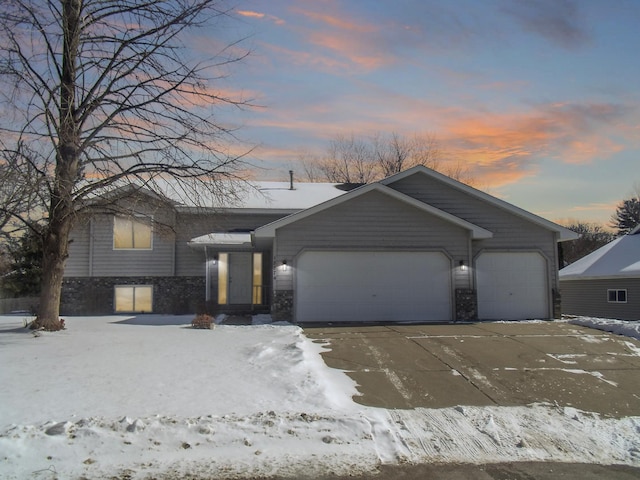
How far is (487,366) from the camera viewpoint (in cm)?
907

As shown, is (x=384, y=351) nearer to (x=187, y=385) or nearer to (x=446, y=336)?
(x=446, y=336)

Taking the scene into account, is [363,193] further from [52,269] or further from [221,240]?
[52,269]

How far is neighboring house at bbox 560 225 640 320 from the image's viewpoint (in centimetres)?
2259

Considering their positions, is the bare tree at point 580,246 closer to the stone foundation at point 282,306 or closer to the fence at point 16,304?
the stone foundation at point 282,306

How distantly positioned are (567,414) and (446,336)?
5612mm

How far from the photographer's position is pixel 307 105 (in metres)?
14.8

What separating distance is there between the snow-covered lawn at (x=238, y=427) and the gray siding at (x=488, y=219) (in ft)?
33.7

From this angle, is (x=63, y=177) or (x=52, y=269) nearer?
(x=63, y=177)

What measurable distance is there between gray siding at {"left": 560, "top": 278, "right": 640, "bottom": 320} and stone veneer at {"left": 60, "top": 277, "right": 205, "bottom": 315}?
18606mm

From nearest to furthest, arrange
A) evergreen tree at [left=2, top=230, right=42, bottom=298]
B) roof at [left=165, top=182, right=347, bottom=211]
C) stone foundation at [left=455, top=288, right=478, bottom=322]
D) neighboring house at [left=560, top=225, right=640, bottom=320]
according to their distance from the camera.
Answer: stone foundation at [left=455, top=288, right=478, bottom=322] < roof at [left=165, top=182, right=347, bottom=211] < neighboring house at [left=560, top=225, right=640, bottom=320] < evergreen tree at [left=2, top=230, right=42, bottom=298]

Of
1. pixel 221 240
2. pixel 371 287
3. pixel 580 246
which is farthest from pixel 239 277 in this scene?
pixel 580 246

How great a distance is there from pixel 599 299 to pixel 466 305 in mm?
12487

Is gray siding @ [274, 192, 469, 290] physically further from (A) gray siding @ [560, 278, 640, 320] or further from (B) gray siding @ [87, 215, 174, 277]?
(A) gray siding @ [560, 278, 640, 320]

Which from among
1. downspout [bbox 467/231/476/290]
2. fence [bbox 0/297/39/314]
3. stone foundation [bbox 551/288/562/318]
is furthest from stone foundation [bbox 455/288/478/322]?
fence [bbox 0/297/39/314]
